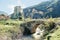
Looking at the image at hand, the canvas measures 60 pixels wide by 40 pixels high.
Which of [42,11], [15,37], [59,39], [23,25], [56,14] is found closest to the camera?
[59,39]

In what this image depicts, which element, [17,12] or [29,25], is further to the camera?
[17,12]

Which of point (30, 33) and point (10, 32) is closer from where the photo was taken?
point (10, 32)

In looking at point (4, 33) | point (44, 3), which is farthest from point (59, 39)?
point (44, 3)

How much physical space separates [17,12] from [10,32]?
3966cm

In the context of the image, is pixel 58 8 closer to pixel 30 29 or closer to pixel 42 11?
pixel 42 11

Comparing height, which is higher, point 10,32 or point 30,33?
point 10,32

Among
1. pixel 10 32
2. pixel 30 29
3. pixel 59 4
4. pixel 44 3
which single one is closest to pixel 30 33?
pixel 30 29

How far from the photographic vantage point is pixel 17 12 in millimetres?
83250

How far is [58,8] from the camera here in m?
107

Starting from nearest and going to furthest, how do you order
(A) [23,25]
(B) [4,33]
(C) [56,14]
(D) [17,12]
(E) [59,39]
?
(E) [59,39] < (B) [4,33] < (A) [23,25] < (D) [17,12] < (C) [56,14]

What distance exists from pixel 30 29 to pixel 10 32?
2371cm

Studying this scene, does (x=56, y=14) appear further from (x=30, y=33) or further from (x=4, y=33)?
(x=4, y=33)

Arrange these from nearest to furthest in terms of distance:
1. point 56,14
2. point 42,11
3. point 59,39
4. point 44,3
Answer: point 59,39
point 56,14
point 42,11
point 44,3

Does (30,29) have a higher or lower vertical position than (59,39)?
lower
